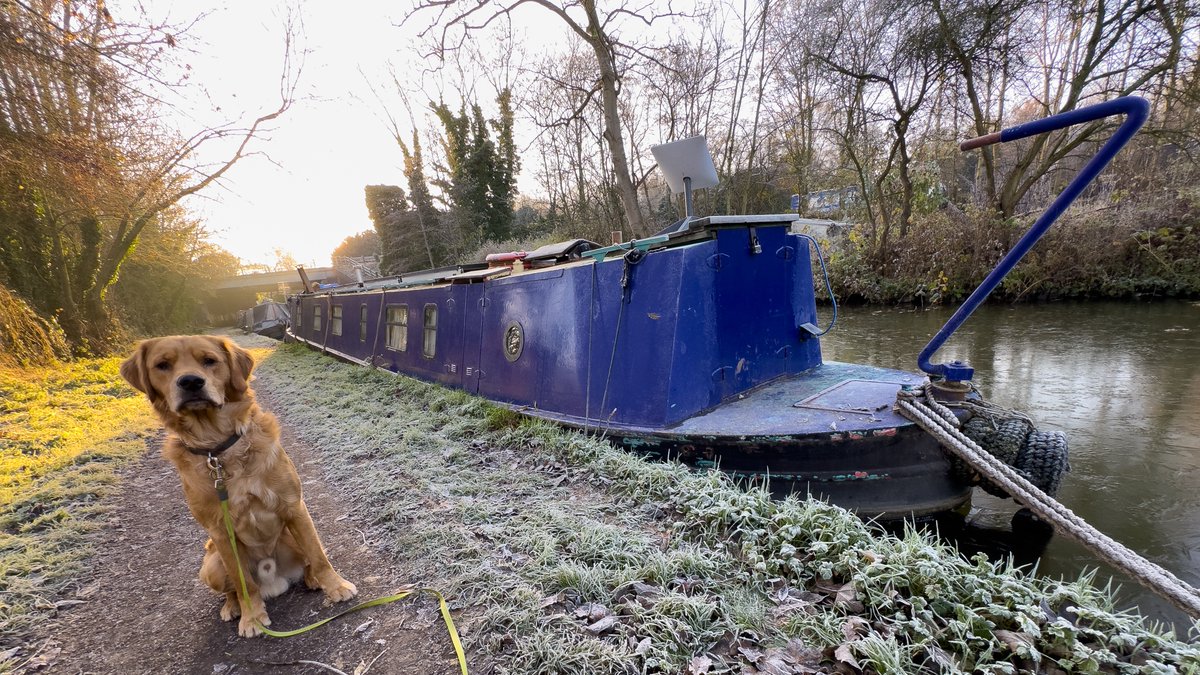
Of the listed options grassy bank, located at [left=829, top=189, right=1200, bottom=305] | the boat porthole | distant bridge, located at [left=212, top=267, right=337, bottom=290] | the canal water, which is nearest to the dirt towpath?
the boat porthole

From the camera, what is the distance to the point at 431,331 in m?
6.55

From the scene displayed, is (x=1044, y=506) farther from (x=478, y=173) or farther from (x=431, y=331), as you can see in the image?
(x=478, y=173)

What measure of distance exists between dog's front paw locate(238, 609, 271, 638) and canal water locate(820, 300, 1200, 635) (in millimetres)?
4367

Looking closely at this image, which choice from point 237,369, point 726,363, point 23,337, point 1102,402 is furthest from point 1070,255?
point 23,337

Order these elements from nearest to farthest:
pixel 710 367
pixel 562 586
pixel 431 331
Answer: pixel 562 586 → pixel 710 367 → pixel 431 331

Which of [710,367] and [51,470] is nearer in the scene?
[710,367]

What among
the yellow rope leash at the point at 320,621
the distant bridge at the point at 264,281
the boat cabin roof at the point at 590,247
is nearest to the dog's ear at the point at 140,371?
the yellow rope leash at the point at 320,621

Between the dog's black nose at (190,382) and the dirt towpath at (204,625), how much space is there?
3.67ft

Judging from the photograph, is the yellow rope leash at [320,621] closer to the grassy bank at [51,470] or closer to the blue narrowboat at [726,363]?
the grassy bank at [51,470]

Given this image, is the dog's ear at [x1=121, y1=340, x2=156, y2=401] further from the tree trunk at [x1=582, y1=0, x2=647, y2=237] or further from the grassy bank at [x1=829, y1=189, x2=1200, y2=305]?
the grassy bank at [x1=829, y1=189, x2=1200, y2=305]

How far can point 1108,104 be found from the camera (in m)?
2.19

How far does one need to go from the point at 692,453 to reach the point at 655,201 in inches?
958

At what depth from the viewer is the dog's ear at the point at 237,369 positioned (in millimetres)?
2240

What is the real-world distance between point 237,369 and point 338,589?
1157 millimetres
